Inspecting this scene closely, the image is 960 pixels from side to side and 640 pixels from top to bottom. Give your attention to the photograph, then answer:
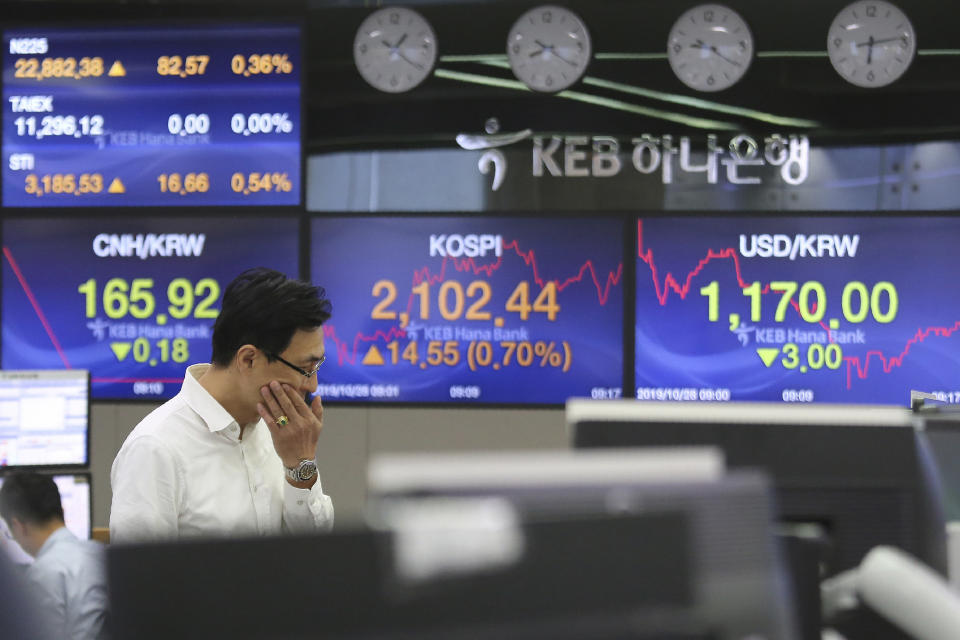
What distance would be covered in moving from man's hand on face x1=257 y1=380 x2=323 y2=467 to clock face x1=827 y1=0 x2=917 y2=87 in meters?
3.03

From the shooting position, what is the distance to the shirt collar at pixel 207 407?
2.00m

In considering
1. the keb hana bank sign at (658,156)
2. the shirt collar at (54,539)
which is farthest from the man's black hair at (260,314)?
the keb hana bank sign at (658,156)

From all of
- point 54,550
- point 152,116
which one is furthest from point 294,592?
point 152,116

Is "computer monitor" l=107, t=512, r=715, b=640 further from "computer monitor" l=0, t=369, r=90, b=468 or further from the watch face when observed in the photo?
"computer monitor" l=0, t=369, r=90, b=468

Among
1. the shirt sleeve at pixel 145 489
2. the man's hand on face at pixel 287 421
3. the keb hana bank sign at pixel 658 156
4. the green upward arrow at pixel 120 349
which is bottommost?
the shirt sleeve at pixel 145 489

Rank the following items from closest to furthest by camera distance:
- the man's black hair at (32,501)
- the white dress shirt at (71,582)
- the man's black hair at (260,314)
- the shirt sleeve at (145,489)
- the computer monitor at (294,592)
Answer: the computer monitor at (294,592) < the shirt sleeve at (145,489) < the man's black hair at (260,314) < the white dress shirt at (71,582) < the man's black hair at (32,501)

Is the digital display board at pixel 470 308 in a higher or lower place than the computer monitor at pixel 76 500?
higher

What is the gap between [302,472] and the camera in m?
2.14

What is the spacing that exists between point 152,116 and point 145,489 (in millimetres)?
3061

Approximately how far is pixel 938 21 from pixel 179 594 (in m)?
4.42

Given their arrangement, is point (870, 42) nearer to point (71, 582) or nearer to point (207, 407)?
point (207, 407)

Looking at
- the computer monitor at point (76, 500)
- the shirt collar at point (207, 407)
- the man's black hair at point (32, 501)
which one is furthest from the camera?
the computer monitor at point (76, 500)

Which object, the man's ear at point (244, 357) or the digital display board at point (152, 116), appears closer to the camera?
the man's ear at point (244, 357)

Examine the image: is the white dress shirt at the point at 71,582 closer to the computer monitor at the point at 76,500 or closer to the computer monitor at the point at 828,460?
the computer monitor at the point at 76,500
